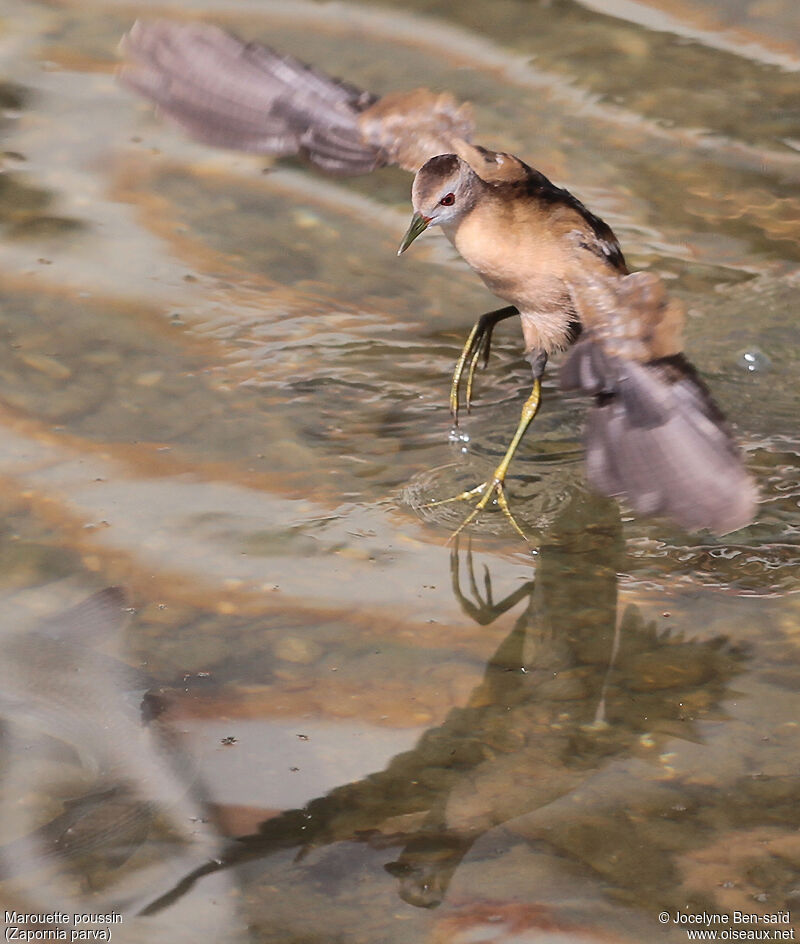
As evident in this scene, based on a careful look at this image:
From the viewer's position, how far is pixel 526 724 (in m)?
3.08

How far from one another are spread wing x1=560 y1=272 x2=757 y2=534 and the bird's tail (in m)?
1.11

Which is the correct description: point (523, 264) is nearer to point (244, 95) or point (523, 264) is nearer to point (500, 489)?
point (500, 489)

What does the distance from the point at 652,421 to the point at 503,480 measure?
0.76 metres

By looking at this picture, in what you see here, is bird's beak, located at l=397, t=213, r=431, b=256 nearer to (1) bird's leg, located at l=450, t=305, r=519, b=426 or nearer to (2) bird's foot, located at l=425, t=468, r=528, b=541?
(1) bird's leg, located at l=450, t=305, r=519, b=426

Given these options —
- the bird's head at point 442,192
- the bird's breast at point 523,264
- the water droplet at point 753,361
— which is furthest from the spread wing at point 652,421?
the water droplet at point 753,361

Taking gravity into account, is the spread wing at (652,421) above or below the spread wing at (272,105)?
below

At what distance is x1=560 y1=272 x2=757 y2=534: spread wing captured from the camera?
10.1 feet

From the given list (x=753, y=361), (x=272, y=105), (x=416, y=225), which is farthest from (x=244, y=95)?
(x=753, y=361)

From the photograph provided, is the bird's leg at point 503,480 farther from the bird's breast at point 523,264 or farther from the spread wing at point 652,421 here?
the spread wing at point 652,421

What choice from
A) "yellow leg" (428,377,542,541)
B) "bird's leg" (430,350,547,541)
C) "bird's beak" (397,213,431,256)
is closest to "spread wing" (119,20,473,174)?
"bird's beak" (397,213,431,256)

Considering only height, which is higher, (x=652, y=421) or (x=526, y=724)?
(x=652, y=421)

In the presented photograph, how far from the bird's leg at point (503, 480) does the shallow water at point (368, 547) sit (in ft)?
0.18

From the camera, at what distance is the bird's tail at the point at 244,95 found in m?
4.07

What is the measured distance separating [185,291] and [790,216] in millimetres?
2361
